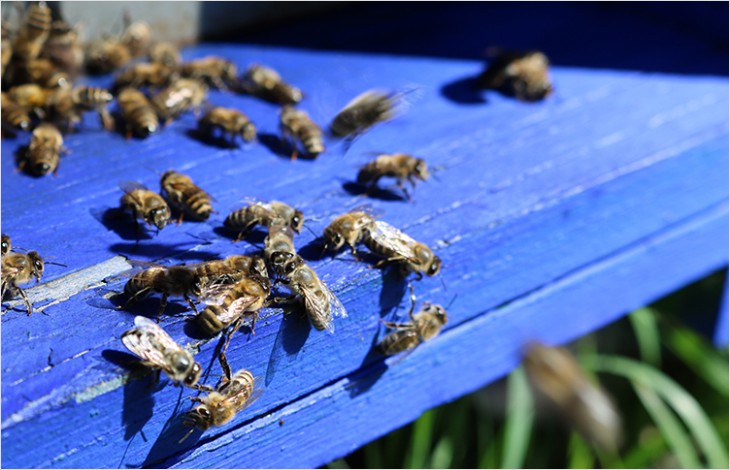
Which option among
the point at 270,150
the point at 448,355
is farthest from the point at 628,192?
the point at 270,150

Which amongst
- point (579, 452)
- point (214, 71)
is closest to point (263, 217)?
point (214, 71)

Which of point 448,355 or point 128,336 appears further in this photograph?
point 448,355

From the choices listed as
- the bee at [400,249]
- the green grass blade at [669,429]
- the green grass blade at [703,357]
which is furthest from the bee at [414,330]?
the green grass blade at [703,357]

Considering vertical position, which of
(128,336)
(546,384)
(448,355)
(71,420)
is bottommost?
(546,384)

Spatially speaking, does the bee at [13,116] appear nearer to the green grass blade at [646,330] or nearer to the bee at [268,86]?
the bee at [268,86]

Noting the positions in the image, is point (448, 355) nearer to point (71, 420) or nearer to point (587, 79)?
point (71, 420)

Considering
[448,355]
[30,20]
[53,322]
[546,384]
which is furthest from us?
[546,384]

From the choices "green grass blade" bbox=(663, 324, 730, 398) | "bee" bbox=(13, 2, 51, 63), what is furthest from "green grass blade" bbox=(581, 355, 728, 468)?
"bee" bbox=(13, 2, 51, 63)
